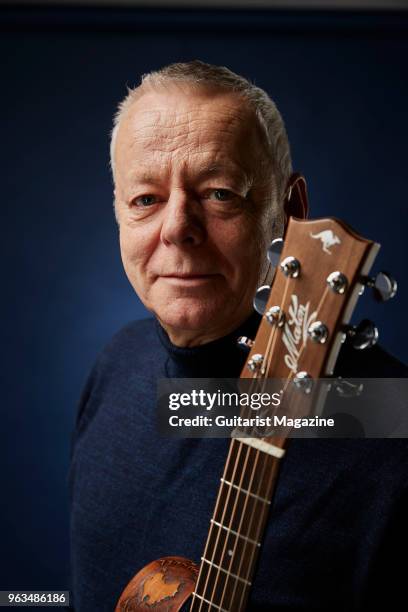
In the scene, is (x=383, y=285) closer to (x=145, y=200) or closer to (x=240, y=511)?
(x=240, y=511)

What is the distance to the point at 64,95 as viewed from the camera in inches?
59.7

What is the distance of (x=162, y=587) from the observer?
80 cm

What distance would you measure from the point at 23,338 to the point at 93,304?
7.4 inches

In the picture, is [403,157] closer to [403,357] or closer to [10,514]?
[403,357]

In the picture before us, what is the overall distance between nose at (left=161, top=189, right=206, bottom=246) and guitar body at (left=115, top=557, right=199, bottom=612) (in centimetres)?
40

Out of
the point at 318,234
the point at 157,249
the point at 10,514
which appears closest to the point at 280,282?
the point at 318,234

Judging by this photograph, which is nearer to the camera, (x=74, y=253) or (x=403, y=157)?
(x=403, y=157)

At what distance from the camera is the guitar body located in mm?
788

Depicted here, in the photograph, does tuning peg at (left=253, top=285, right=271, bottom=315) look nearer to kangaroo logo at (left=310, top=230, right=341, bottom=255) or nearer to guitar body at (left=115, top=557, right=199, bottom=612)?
kangaroo logo at (left=310, top=230, right=341, bottom=255)

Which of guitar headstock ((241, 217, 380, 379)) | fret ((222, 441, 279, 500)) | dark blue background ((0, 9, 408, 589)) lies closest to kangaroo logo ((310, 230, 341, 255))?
guitar headstock ((241, 217, 380, 379))

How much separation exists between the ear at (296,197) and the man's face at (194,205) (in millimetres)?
43

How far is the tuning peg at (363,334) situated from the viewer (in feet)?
2.07

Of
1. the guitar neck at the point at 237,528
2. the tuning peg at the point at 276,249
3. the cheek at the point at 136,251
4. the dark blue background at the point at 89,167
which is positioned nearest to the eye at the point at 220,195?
the cheek at the point at 136,251

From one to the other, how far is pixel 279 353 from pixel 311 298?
0.24ft
